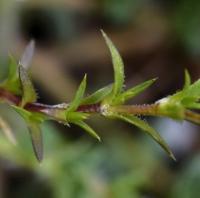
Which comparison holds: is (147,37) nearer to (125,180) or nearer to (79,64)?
(79,64)

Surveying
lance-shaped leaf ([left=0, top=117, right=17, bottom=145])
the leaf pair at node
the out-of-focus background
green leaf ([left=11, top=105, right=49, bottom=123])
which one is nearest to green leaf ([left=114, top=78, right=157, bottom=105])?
the leaf pair at node

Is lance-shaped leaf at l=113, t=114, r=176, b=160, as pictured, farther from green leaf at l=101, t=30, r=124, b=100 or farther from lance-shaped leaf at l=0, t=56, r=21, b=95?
lance-shaped leaf at l=0, t=56, r=21, b=95

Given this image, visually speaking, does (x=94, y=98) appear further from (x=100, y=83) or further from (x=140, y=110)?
(x=100, y=83)

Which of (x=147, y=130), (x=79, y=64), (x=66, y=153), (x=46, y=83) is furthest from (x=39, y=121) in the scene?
(x=79, y=64)

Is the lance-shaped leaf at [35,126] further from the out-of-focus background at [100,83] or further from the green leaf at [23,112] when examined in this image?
the out-of-focus background at [100,83]

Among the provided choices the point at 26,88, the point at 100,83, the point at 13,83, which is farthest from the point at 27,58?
the point at 100,83
